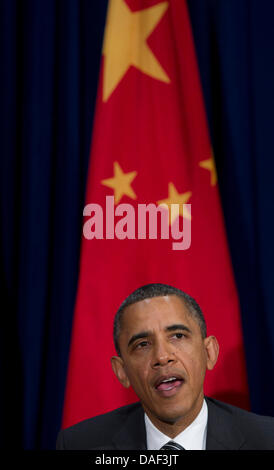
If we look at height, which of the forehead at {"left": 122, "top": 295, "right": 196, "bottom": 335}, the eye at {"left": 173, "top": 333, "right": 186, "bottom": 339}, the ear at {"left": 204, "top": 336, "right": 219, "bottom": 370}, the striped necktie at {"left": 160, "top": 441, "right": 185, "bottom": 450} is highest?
the forehead at {"left": 122, "top": 295, "right": 196, "bottom": 335}

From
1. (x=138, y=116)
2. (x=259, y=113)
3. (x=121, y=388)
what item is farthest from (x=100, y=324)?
(x=259, y=113)

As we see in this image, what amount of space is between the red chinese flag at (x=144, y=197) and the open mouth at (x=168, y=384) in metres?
0.42

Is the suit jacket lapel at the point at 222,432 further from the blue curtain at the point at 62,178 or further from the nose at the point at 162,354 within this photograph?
the blue curtain at the point at 62,178

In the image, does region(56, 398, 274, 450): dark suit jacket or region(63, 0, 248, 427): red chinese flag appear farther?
region(63, 0, 248, 427): red chinese flag

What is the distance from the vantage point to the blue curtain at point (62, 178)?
156 centimetres

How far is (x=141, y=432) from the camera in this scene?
1.17m

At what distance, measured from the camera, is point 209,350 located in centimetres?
117

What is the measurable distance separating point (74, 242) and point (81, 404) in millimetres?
417

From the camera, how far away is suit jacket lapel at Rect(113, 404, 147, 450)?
116 cm

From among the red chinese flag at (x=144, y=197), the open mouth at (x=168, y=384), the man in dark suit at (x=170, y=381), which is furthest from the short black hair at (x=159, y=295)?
the red chinese flag at (x=144, y=197)
